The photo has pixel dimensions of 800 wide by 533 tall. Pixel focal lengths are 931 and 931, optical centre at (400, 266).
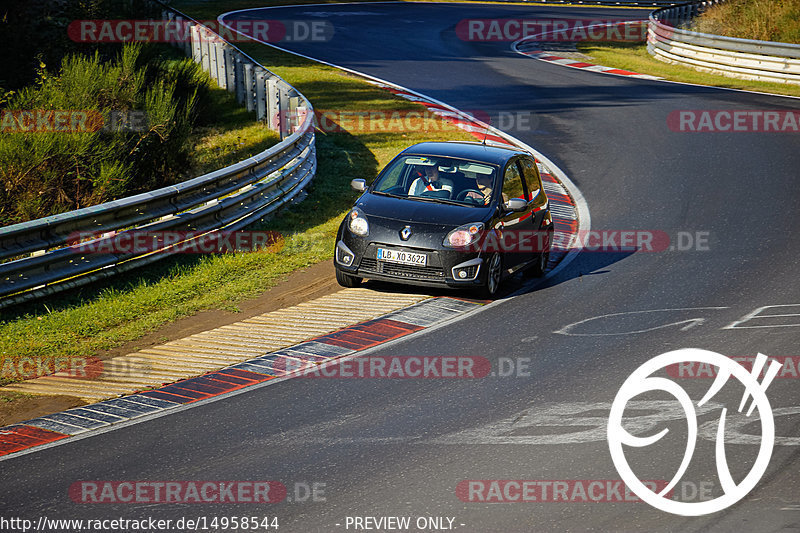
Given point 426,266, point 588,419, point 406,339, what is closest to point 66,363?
point 406,339

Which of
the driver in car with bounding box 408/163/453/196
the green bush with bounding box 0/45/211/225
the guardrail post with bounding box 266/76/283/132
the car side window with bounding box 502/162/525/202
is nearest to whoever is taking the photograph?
the driver in car with bounding box 408/163/453/196

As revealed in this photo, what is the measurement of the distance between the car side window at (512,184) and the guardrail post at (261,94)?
9291 mm

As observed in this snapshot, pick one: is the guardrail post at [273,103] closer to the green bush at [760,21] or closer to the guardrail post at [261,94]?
the guardrail post at [261,94]

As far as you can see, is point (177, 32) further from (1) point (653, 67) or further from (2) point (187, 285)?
(2) point (187, 285)

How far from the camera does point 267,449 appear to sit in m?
7.09

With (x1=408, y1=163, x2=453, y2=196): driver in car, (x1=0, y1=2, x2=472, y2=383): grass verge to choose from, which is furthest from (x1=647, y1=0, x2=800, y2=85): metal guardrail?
(x1=408, y1=163, x2=453, y2=196): driver in car

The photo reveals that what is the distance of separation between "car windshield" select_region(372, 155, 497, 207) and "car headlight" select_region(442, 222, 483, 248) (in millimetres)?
633

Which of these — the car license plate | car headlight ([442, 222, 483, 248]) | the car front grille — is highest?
car headlight ([442, 222, 483, 248])

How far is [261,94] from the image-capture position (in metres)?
20.3

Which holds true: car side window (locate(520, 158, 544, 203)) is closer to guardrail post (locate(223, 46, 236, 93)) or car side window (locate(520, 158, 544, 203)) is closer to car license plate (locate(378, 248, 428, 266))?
car license plate (locate(378, 248, 428, 266))

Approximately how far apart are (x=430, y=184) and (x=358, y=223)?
1212 mm

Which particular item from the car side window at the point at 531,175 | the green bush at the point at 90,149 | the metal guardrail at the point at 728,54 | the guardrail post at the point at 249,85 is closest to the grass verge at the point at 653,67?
the metal guardrail at the point at 728,54

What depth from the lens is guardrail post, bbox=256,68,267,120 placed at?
66.1 ft

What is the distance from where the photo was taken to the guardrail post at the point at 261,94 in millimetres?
20156
